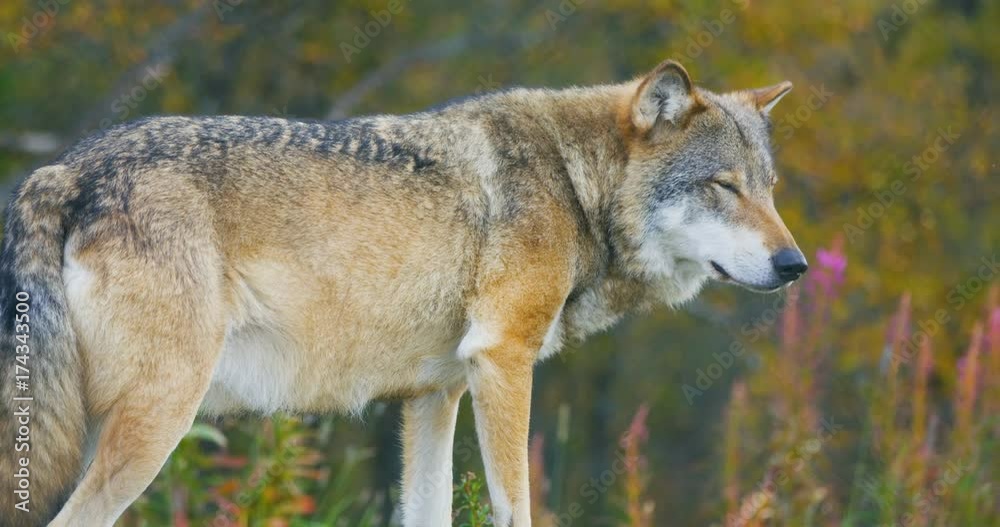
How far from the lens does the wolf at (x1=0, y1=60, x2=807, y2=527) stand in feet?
15.0

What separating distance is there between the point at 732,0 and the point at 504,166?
29.1 ft

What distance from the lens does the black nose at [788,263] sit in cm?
543

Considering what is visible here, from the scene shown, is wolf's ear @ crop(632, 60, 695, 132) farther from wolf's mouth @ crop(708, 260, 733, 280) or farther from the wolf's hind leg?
the wolf's hind leg

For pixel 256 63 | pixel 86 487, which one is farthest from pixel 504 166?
pixel 256 63

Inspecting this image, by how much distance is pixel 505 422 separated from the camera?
17.0ft

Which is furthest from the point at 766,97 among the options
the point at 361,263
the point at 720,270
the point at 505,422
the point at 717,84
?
the point at 717,84

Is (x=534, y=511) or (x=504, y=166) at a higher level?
(x=504, y=166)

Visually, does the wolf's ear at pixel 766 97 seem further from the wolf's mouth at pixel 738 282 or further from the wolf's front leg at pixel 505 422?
the wolf's front leg at pixel 505 422

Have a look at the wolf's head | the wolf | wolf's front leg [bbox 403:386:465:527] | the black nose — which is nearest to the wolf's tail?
the wolf

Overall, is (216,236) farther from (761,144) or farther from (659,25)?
(659,25)

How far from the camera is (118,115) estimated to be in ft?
41.9

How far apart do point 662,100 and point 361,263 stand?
61.5 inches

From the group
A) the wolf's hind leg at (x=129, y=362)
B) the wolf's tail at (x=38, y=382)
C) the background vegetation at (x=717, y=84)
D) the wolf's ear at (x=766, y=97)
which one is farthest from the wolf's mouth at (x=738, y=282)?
the background vegetation at (x=717, y=84)

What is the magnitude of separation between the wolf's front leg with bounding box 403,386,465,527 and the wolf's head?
111 cm
